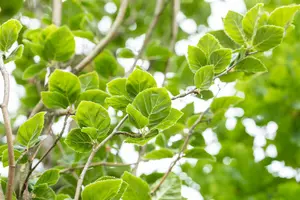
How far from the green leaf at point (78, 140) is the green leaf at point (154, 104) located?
9 cm

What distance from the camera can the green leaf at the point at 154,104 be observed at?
54 cm

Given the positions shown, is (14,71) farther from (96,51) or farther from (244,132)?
(244,132)

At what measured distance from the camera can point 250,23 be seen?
2.07 feet

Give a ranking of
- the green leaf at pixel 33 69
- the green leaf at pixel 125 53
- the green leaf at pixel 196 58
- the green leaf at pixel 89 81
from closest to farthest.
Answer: the green leaf at pixel 196 58 < the green leaf at pixel 89 81 < the green leaf at pixel 33 69 < the green leaf at pixel 125 53

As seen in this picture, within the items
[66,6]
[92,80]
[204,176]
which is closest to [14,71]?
[66,6]

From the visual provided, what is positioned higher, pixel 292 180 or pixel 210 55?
pixel 210 55

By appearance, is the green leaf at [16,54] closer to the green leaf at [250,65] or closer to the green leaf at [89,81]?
the green leaf at [89,81]

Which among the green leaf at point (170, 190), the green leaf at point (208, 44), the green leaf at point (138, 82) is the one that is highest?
the green leaf at point (208, 44)

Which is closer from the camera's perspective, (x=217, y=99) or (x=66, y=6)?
(x=217, y=99)

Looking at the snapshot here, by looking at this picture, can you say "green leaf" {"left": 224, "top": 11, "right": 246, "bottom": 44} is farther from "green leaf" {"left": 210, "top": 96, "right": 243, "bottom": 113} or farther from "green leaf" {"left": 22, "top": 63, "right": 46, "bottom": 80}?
"green leaf" {"left": 22, "top": 63, "right": 46, "bottom": 80}

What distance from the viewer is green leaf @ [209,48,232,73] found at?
611 mm

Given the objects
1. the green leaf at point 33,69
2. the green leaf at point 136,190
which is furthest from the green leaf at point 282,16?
the green leaf at point 33,69

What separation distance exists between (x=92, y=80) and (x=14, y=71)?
1.42 feet

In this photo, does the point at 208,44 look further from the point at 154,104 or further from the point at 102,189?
the point at 102,189
